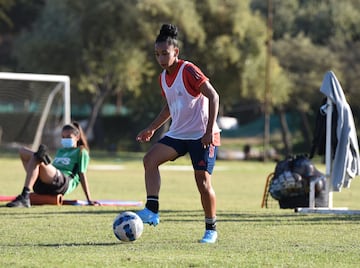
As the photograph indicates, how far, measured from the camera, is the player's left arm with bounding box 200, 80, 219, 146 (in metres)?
9.10

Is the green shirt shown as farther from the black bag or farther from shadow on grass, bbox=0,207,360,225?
the black bag

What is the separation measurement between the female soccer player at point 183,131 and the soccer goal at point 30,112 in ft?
80.3

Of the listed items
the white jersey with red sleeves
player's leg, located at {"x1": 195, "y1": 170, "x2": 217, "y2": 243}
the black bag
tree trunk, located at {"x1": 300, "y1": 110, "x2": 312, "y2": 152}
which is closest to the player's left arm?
the white jersey with red sleeves

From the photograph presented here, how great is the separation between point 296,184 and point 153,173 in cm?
581

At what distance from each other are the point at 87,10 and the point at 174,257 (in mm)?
36846

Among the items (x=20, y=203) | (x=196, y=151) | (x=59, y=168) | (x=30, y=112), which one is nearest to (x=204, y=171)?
(x=196, y=151)

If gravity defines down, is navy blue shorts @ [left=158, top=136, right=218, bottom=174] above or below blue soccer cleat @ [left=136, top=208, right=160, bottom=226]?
above

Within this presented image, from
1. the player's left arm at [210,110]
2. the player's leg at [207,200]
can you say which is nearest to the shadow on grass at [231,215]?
the player's leg at [207,200]

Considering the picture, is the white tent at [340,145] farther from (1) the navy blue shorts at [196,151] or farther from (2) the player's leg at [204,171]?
(1) the navy blue shorts at [196,151]

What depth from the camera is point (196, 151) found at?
937 centimetres

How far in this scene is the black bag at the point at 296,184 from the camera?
14766mm

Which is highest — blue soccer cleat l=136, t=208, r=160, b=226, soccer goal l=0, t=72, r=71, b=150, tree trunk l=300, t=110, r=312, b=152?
blue soccer cleat l=136, t=208, r=160, b=226

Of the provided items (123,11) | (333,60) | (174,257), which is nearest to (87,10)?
(123,11)

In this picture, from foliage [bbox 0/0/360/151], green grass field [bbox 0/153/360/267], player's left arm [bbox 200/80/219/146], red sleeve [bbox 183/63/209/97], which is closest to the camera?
green grass field [bbox 0/153/360/267]
